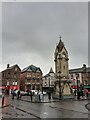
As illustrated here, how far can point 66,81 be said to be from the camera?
39688 mm

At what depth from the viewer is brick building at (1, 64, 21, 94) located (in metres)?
74.0

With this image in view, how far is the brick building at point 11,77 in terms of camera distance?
74000 millimetres

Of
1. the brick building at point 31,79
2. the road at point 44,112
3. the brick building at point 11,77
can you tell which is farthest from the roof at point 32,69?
the road at point 44,112

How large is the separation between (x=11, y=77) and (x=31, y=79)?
25.7 ft

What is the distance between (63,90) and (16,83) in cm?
3965

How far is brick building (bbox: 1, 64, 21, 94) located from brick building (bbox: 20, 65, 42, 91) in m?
2.98

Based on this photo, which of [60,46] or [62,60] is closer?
[62,60]

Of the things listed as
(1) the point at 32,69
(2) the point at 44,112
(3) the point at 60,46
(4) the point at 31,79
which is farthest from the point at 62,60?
(1) the point at 32,69

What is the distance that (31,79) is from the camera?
77.6 metres

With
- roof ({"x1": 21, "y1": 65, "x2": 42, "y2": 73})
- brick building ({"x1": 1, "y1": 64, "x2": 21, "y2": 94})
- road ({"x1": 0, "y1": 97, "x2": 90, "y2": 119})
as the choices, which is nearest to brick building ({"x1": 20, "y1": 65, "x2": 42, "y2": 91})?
roof ({"x1": 21, "y1": 65, "x2": 42, "y2": 73})

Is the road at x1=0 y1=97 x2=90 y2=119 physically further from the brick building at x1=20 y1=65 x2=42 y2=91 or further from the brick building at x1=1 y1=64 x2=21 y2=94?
the brick building at x1=20 y1=65 x2=42 y2=91

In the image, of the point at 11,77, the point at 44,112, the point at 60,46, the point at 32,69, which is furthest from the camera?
the point at 32,69

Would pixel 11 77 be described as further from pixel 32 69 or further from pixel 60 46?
pixel 60 46

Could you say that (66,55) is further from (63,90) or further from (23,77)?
(23,77)
